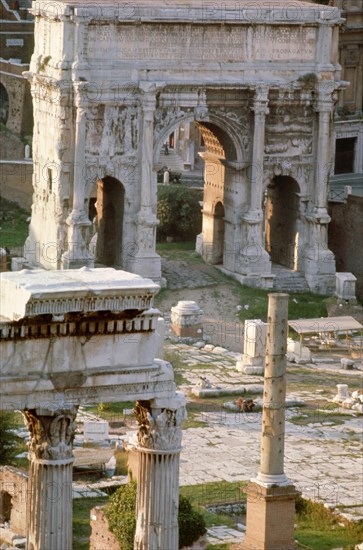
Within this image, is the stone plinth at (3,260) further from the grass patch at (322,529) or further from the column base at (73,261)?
the grass patch at (322,529)

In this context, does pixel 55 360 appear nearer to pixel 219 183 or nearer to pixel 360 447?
pixel 360 447

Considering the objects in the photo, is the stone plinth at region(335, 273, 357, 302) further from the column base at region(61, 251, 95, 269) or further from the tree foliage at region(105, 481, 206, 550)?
the tree foliage at region(105, 481, 206, 550)

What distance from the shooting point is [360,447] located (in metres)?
51.7

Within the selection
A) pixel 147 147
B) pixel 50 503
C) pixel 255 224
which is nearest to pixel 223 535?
pixel 50 503

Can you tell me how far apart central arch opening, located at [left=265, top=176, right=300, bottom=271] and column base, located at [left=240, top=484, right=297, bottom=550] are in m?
21.7

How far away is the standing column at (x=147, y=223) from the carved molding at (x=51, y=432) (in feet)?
91.6

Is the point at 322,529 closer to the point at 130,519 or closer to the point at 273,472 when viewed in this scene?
the point at 273,472

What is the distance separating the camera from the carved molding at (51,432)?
34.0 metres

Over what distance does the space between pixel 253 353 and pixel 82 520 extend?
41.0 ft

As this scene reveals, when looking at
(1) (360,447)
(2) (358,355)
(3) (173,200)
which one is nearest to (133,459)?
(1) (360,447)

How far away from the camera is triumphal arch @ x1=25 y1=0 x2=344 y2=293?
201 ft

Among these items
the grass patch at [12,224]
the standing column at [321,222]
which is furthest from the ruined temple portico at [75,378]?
the grass patch at [12,224]

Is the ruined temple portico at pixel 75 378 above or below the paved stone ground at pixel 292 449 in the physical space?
above

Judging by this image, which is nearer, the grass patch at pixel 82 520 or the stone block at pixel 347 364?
the grass patch at pixel 82 520
